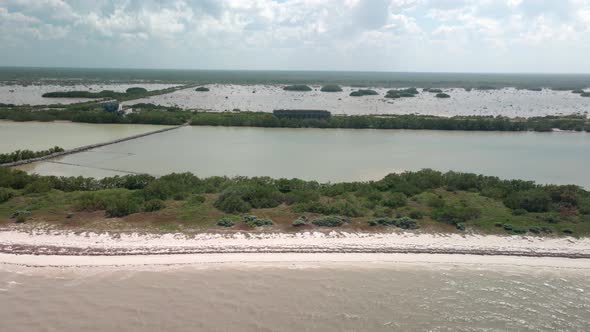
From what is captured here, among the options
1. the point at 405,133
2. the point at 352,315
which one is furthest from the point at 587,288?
the point at 405,133

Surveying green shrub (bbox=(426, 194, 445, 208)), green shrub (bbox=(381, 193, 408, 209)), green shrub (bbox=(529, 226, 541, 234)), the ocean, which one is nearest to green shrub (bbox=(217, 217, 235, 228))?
the ocean

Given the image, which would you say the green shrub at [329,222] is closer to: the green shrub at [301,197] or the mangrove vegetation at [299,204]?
the mangrove vegetation at [299,204]

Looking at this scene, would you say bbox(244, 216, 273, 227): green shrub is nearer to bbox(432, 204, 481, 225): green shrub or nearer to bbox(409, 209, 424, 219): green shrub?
bbox(409, 209, 424, 219): green shrub

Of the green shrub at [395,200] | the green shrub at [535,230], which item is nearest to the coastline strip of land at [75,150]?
the green shrub at [395,200]

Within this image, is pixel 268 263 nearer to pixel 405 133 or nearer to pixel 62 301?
pixel 62 301

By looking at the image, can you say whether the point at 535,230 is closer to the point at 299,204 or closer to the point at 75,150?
the point at 299,204
